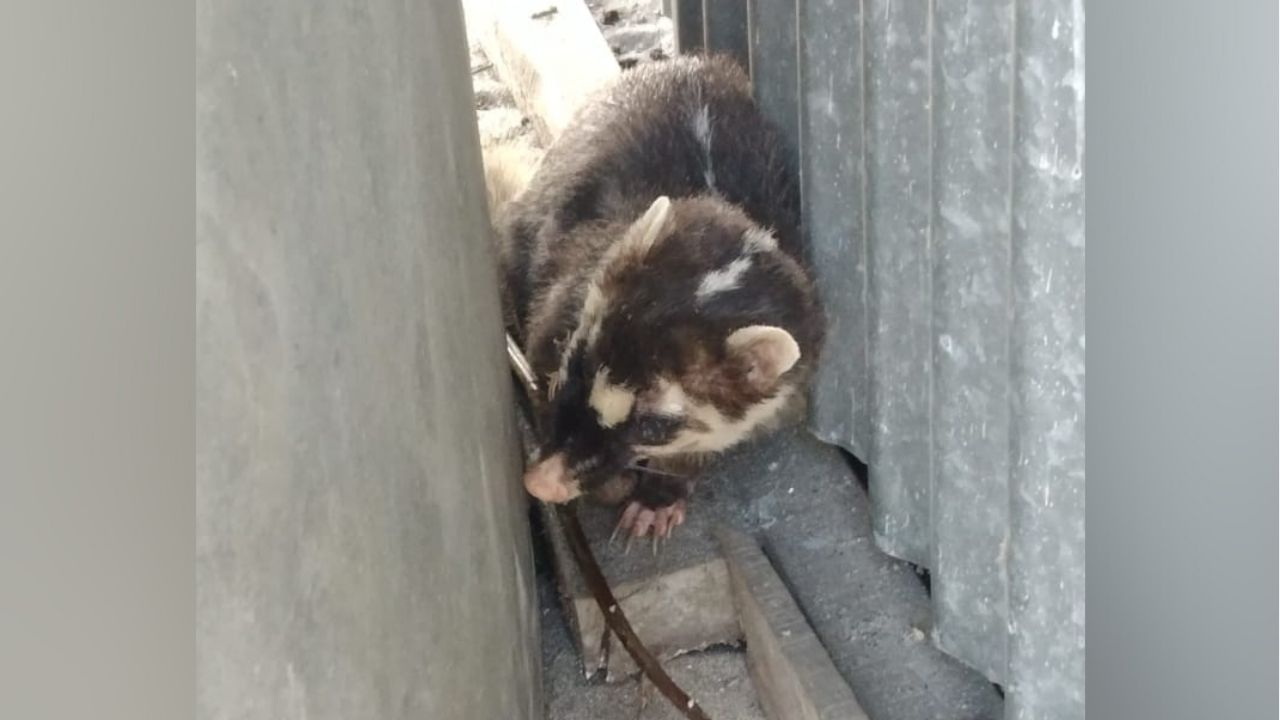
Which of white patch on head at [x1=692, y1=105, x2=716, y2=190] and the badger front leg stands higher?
white patch on head at [x1=692, y1=105, x2=716, y2=190]

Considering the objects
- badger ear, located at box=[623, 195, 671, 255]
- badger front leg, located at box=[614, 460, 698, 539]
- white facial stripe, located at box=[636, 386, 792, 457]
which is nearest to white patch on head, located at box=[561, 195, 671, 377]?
badger ear, located at box=[623, 195, 671, 255]

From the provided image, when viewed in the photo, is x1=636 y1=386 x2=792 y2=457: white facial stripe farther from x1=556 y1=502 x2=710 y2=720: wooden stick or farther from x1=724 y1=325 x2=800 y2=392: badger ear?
x1=556 y1=502 x2=710 y2=720: wooden stick

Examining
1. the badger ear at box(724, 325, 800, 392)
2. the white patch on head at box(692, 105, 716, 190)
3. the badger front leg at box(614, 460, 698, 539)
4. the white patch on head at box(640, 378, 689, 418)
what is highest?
the white patch on head at box(692, 105, 716, 190)

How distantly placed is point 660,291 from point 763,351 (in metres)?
0.28

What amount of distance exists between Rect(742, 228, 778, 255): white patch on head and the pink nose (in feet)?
2.30

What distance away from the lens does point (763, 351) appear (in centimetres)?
288

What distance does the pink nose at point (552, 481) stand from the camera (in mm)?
2783

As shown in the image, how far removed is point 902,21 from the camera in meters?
2.27

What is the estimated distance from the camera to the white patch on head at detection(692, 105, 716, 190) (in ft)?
11.5

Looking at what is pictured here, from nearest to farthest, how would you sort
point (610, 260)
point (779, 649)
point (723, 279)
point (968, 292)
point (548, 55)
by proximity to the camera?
point (968, 292)
point (779, 649)
point (723, 279)
point (610, 260)
point (548, 55)

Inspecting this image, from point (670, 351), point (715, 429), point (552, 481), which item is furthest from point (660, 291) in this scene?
point (552, 481)

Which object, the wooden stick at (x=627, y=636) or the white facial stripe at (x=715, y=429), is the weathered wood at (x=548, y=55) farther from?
the wooden stick at (x=627, y=636)

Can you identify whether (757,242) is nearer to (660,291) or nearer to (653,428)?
(660,291)

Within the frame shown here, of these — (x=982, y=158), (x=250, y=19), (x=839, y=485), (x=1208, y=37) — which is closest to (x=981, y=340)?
(x=982, y=158)
